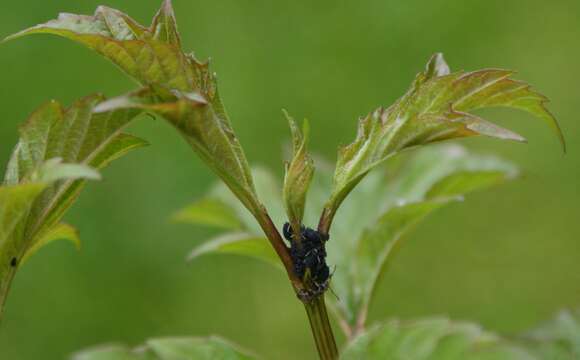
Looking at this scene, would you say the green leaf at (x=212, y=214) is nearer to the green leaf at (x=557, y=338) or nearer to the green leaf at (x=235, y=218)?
the green leaf at (x=235, y=218)

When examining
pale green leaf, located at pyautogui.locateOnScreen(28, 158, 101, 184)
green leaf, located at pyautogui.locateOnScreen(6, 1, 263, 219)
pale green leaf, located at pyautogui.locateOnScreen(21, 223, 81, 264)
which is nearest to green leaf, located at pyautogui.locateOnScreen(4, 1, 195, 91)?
green leaf, located at pyautogui.locateOnScreen(6, 1, 263, 219)

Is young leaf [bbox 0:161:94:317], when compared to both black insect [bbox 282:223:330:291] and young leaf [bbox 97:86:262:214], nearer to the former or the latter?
young leaf [bbox 97:86:262:214]

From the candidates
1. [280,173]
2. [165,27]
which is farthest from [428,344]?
[280,173]

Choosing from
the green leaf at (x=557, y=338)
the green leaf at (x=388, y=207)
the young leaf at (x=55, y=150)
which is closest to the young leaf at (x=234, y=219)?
the green leaf at (x=388, y=207)

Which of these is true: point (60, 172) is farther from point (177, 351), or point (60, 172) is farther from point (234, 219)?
point (234, 219)

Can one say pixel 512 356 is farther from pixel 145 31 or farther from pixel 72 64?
pixel 72 64
